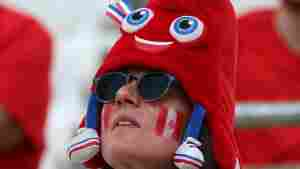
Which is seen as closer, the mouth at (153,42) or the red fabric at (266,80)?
the mouth at (153,42)

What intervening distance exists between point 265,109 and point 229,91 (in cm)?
77

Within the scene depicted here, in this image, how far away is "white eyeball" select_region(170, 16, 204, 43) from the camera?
3.97 ft

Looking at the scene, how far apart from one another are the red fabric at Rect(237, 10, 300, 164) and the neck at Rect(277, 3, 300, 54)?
15 millimetres

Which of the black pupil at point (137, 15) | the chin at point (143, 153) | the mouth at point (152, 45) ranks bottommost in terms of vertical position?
the chin at point (143, 153)

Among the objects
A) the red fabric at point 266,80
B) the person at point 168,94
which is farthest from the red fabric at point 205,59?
the red fabric at point 266,80

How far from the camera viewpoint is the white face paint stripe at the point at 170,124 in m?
1.20

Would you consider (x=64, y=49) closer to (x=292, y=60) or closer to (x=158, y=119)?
(x=292, y=60)

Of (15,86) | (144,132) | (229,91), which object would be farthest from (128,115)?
(15,86)

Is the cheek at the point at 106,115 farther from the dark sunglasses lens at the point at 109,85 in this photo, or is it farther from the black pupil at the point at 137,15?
the black pupil at the point at 137,15

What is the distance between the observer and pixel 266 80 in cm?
202

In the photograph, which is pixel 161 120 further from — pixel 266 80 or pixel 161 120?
pixel 266 80

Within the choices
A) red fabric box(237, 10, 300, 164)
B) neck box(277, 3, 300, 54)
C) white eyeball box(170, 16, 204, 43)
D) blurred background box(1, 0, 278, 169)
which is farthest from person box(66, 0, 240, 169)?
blurred background box(1, 0, 278, 169)

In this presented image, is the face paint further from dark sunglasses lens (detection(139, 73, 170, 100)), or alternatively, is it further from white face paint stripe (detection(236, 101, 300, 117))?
white face paint stripe (detection(236, 101, 300, 117))

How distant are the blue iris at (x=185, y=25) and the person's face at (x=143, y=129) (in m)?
0.08
